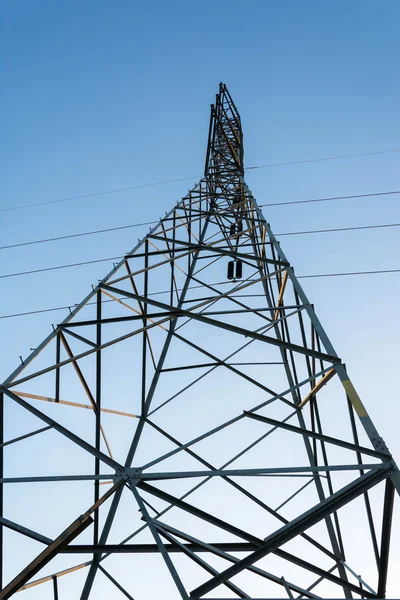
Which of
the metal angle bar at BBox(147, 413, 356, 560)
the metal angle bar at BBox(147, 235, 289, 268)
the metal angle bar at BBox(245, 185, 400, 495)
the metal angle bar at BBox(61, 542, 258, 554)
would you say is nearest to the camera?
the metal angle bar at BBox(245, 185, 400, 495)

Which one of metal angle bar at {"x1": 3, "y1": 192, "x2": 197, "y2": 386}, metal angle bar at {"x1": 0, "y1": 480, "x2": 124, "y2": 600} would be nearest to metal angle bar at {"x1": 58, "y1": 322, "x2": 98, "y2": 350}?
metal angle bar at {"x1": 3, "y1": 192, "x2": 197, "y2": 386}

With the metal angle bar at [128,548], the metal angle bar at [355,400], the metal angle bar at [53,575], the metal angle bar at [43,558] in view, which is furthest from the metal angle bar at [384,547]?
the metal angle bar at [53,575]

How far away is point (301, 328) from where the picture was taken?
6.95m

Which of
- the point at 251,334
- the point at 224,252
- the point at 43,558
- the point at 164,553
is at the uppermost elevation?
the point at 224,252

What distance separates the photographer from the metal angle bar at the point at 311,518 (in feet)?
11.0

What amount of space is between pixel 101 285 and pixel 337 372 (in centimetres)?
359

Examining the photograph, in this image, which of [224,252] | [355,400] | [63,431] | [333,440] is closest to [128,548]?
[63,431]

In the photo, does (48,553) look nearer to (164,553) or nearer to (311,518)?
(164,553)

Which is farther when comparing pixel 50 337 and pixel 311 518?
pixel 50 337

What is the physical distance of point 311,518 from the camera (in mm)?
3375

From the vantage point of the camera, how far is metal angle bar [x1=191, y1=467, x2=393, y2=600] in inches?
132

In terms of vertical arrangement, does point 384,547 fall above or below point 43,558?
below

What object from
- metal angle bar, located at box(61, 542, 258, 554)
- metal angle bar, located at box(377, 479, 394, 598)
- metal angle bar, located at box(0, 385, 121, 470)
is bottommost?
metal angle bar, located at box(377, 479, 394, 598)

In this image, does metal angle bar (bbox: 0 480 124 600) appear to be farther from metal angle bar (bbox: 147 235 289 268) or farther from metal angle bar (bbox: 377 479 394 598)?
metal angle bar (bbox: 147 235 289 268)
